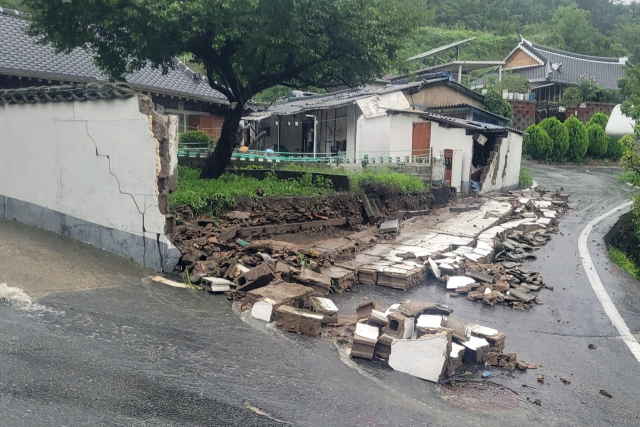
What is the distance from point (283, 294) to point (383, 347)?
6.06 ft

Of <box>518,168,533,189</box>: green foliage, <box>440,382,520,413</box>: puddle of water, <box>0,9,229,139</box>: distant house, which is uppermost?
<box>0,9,229,139</box>: distant house

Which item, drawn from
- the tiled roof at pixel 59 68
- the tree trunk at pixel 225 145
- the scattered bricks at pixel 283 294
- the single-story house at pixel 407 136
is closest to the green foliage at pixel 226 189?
the tree trunk at pixel 225 145

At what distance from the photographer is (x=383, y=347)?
20.2 ft

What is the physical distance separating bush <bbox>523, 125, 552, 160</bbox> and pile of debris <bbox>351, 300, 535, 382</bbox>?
2720cm

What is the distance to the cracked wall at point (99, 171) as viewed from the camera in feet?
27.4

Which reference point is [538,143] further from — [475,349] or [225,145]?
[475,349]

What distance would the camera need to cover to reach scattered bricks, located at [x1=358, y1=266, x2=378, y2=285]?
30.6 ft

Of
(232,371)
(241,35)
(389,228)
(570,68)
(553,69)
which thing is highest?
(570,68)

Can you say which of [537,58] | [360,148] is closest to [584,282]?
[360,148]

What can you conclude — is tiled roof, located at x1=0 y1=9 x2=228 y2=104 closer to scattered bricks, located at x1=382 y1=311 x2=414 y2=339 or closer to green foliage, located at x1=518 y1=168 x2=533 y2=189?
scattered bricks, located at x1=382 y1=311 x2=414 y2=339

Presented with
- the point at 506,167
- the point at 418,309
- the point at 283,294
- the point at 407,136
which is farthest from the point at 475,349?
the point at 506,167

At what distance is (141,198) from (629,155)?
417 inches

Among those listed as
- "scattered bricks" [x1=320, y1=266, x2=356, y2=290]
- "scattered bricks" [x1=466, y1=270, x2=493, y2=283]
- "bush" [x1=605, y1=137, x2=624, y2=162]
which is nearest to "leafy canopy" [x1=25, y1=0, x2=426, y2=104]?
"scattered bricks" [x1=320, y1=266, x2=356, y2=290]

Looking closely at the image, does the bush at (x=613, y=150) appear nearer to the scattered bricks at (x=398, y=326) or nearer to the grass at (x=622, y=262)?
the grass at (x=622, y=262)
